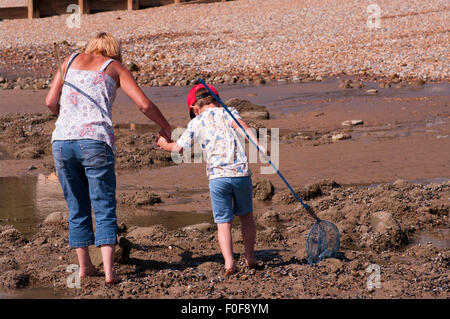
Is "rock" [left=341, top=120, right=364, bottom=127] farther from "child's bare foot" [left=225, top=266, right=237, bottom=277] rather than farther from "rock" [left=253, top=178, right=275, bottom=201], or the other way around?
"child's bare foot" [left=225, top=266, right=237, bottom=277]

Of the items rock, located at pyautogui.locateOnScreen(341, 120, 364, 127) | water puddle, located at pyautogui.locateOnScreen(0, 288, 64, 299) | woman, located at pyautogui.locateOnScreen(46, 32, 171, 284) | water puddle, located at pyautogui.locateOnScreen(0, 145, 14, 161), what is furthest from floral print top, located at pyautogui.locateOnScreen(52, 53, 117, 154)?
rock, located at pyautogui.locateOnScreen(341, 120, 364, 127)

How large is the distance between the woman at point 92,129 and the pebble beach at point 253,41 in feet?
36.8

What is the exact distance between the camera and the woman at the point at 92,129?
4219 millimetres

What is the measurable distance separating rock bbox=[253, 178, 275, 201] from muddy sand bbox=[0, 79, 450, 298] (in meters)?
0.01

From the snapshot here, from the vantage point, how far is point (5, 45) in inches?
894

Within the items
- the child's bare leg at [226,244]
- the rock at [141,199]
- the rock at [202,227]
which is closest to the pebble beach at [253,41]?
the rock at [141,199]

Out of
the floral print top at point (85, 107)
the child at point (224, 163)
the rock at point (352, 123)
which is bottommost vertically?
the rock at point (352, 123)

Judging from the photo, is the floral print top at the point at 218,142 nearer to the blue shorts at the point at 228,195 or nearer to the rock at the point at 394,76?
the blue shorts at the point at 228,195

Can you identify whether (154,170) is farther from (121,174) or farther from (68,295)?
(68,295)

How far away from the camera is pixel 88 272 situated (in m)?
4.57

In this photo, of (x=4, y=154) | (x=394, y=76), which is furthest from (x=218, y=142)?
(x=394, y=76)

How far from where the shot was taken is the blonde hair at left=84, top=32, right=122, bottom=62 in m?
4.36

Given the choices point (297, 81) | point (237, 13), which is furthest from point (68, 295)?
point (237, 13)

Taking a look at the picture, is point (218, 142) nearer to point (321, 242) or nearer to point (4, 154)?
point (321, 242)
